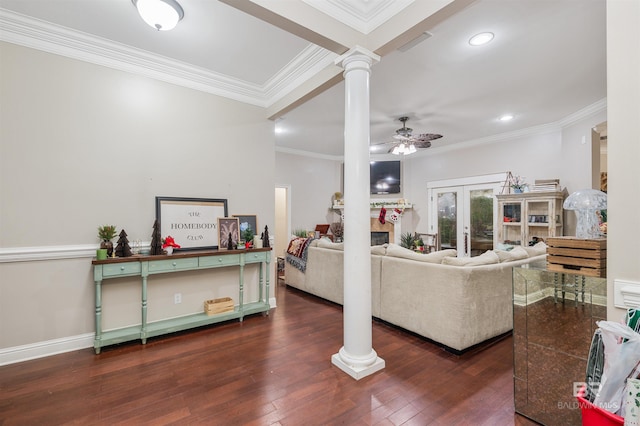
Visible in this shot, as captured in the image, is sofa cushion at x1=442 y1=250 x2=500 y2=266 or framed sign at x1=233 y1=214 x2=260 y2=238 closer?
sofa cushion at x1=442 y1=250 x2=500 y2=266

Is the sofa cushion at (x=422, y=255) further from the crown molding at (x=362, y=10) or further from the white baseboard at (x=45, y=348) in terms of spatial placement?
the white baseboard at (x=45, y=348)

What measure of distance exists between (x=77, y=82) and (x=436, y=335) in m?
4.24

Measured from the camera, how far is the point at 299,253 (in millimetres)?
4883

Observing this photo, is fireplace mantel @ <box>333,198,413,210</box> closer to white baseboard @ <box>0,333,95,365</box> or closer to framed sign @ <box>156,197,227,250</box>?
framed sign @ <box>156,197,227,250</box>

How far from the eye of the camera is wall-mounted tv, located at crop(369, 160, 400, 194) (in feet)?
25.0

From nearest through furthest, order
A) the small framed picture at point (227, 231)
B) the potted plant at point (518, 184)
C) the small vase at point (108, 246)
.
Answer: the small vase at point (108, 246) < the small framed picture at point (227, 231) < the potted plant at point (518, 184)

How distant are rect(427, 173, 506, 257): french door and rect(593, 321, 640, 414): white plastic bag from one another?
5.32 metres

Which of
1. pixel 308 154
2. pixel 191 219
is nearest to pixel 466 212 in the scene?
pixel 308 154

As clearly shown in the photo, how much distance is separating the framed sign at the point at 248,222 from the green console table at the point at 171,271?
327 millimetres

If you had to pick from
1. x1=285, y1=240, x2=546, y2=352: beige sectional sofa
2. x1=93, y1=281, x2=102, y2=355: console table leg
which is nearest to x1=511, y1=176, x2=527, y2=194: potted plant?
x1=285, y1=240, x2=546, y2=352: beige sectional sofa

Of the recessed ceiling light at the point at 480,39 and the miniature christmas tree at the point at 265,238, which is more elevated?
the recessed ceiling light at the point at 480,39

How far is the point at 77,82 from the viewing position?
285 centimetres

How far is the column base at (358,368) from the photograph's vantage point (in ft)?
7.63

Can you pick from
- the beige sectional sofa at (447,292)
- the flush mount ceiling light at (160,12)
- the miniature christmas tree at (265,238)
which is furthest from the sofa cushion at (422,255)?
the flush mount ceiling light at (160,12)
